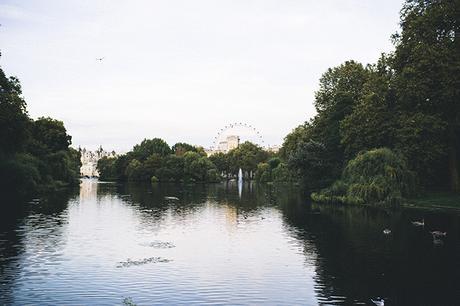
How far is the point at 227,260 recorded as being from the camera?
29.8m

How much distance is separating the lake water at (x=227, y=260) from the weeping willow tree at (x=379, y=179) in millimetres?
8686

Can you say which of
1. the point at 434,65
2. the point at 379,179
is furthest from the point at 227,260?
the point at 434,65

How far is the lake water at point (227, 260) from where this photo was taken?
21.7 meters

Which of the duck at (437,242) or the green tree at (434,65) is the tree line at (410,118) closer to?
the green tree at (434,65)

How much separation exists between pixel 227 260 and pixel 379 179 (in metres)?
35.8

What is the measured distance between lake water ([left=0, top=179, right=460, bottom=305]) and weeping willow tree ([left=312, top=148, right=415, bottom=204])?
869 centimetres

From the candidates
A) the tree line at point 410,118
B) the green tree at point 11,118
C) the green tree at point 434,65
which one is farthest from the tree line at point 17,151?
the green tree at point 434,65

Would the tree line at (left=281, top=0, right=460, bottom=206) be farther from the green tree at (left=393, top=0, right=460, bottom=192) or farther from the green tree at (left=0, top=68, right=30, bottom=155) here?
the green tree at (left=0, top=68, right=30, bottom=155)

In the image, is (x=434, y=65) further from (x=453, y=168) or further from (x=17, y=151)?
(x=17, y=151)

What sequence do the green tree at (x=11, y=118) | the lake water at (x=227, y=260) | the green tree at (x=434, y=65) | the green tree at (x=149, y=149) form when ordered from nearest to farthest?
1. the lake water at (x=227, y=260)
2. the green tree at (x=434, y=65)
3. the green tree at (x=11, y=118)
4. the green tree at (x=149, y=149)

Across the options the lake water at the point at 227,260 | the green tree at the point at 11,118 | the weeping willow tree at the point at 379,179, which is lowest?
the lake water at the point at 227,260

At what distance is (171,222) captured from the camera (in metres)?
47.4

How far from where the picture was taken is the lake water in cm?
2173

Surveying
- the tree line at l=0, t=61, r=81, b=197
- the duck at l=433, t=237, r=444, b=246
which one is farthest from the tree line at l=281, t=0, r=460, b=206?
the tree line at l=0, t=61, r=81, b=197
